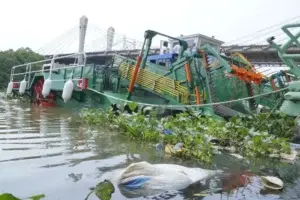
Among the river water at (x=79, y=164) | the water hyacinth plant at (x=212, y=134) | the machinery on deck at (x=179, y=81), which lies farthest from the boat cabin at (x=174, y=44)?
the river water at (x=79, y=164)

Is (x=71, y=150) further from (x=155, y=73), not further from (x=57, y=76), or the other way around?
(x=57, y=76)

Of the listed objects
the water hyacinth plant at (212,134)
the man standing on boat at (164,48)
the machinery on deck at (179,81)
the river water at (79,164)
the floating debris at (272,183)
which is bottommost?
the river water at (79,164)

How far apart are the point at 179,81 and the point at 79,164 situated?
4.97 metres

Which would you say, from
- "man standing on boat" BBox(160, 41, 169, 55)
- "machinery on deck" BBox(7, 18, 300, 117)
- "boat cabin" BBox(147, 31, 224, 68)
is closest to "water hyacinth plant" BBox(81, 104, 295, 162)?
"machinery on deck" BBox(7, 18, 300, 117)

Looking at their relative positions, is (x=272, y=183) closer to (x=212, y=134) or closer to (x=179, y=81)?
(x=212, y=134)

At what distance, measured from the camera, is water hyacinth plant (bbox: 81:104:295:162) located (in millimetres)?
4133

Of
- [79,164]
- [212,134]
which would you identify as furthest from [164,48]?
[79,164]

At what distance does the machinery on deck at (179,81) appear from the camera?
7.59 m

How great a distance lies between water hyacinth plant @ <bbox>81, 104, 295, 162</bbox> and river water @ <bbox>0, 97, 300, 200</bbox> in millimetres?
223

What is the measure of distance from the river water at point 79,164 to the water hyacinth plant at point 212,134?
8.8 inches

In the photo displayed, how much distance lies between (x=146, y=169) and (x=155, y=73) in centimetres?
603

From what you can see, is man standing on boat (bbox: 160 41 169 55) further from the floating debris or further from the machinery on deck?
the floating debris

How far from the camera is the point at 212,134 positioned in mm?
4926

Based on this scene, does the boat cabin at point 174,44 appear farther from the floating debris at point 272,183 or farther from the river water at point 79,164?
the floating debris at point 272,183
